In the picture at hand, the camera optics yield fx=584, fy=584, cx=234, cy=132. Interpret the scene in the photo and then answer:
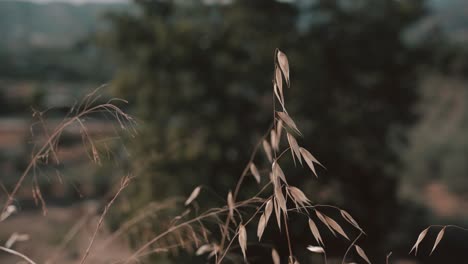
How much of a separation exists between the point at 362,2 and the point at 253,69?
3.76 m

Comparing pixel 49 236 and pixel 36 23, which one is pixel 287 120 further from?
pixel 36 23

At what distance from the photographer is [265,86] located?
1284cm

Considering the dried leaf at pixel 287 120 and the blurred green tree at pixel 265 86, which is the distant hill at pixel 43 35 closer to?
the blurred green tree at pixel 265 86

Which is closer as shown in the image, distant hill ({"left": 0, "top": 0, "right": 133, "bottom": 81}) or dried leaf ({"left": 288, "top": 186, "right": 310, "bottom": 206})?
dried leaf ({"left": 288, "top": 186, "right": 310, "bottom": 206})

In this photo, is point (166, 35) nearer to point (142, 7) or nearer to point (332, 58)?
point (142, 7)

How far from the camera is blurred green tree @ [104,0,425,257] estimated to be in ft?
38.3

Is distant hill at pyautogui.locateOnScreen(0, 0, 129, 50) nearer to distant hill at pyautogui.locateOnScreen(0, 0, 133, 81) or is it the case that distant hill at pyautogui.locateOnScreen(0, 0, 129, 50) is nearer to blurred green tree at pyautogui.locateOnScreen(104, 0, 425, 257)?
distant hill at pyautogui.locateOnScreen(0, 0, 133, 81)

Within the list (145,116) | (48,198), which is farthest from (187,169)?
(48,198)

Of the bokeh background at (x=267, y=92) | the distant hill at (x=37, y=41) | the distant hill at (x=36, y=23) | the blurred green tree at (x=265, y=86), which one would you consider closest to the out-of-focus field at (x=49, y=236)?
the bokeh background at (x=267, y=92)

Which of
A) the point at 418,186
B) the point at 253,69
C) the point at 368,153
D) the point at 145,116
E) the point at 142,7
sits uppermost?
the point at 142,7

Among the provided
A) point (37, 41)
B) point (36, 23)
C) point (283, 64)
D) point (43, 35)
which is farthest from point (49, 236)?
point (36, 23)

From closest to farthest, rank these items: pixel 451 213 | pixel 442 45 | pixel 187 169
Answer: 1. pixel 187 169
2. pixel 442 45
3. pixel 451 213

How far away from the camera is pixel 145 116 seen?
11.9 metres

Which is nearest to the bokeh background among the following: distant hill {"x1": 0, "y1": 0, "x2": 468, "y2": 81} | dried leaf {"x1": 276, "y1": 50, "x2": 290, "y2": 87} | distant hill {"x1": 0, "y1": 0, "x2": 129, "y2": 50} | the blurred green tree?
the blurred green tree
